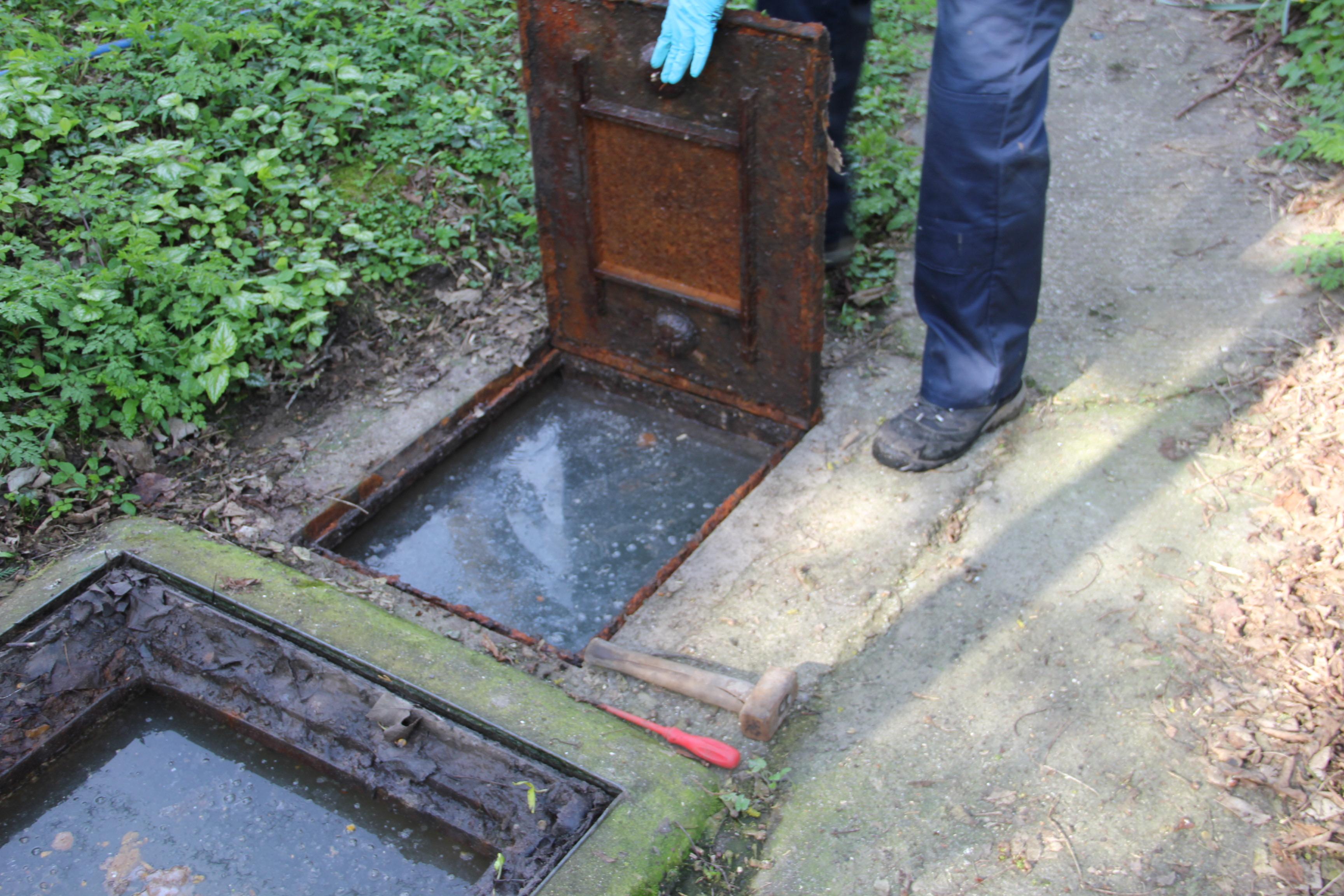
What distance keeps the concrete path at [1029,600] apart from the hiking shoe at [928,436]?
39 millimetres

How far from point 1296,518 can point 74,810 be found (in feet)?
8.94

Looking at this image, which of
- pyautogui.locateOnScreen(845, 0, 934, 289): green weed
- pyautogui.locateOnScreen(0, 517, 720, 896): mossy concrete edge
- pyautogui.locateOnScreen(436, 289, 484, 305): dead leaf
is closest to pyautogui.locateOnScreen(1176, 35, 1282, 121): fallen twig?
pyautogui.locateOnScreen(845, 0, 934, 289): green weed

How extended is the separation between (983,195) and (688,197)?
72 centimetres

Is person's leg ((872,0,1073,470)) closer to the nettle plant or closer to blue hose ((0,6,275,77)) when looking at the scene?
the nettle plant

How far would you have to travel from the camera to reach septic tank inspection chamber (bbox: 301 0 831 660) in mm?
2393

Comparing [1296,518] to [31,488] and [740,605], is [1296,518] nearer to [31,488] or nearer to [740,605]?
[740,605]

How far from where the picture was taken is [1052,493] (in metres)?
2.54

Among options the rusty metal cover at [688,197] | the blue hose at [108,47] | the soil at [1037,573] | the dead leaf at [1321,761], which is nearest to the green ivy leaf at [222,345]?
the soil at [1037,573]

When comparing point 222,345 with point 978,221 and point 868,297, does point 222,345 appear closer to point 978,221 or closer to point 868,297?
point 868,297

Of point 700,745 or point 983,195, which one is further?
point 983,195

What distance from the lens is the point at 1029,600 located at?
2.29 m

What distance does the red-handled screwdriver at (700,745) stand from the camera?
1974mm

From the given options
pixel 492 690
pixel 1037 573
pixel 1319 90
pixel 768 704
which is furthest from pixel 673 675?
pixel 1319 90

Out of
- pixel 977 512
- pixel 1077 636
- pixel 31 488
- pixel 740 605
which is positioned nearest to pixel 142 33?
pixel 31 488
